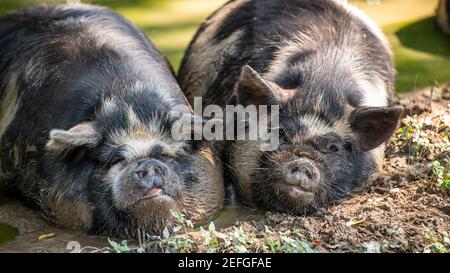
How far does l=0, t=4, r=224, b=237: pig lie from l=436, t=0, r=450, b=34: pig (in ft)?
15.6

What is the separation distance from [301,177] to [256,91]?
0.80 meters

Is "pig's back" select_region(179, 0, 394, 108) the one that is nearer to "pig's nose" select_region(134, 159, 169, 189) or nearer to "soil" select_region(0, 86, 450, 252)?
"soil" select_region(0, 86, 450, 252)

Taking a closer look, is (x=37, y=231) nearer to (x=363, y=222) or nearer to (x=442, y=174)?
(x=363, y=222)

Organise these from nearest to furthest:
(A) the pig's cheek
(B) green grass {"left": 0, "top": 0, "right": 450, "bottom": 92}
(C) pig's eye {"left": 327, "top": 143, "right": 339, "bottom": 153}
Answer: (A) the pig's cheek
(C) pig's eye {"left": 327, "top": 143, "right": 339, "bottom": 153}
(B) green grass {"left": 0, "top": 0, "right": 450, "bottom": 92}

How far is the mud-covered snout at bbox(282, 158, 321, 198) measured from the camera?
748 cm

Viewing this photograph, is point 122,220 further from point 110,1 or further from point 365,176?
point 110,1

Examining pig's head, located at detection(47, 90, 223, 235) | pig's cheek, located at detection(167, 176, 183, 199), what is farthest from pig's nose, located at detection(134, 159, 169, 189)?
pig's cheek, located at detection(167, 176, 183, 199)

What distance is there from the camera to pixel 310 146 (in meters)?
7.63

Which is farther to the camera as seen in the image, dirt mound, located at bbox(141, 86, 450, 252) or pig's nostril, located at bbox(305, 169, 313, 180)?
pig's nostril, located at bbox(305, 169, 313, 180)

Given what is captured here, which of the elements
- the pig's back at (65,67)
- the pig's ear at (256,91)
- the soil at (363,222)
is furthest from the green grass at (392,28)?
the pig's ear at (256,91)

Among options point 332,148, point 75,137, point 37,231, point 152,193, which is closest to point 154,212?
point 152,193

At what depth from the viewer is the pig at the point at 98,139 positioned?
7.31 meters
